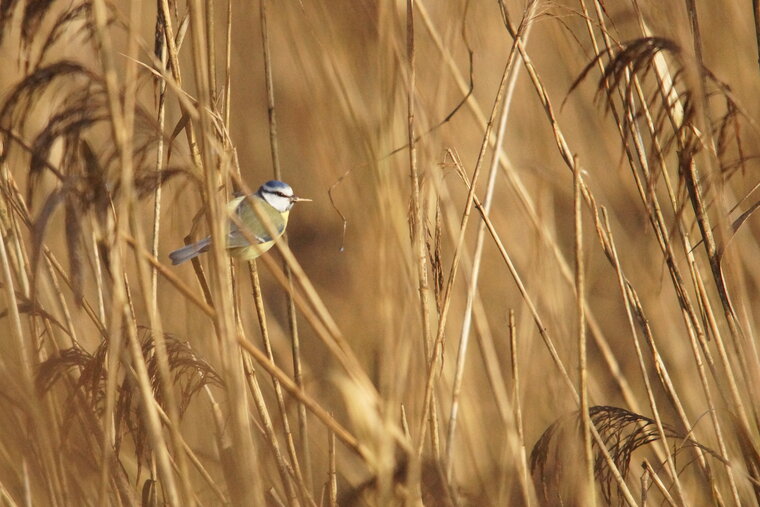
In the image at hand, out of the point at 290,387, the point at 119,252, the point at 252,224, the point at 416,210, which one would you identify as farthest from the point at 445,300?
the point at 252,224

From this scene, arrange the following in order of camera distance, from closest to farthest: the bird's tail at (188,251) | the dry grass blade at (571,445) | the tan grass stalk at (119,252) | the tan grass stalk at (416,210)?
the tan grass stalk at (119,252) < the tan grass stalk at (416,210) < the dry grass blade at (571,445) < the bird's tail at (188,251)

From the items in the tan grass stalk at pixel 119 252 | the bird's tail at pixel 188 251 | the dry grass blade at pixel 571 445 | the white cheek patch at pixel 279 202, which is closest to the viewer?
the tan grass stalk at pixel 119 252

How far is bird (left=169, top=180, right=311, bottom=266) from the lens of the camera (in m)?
1.15

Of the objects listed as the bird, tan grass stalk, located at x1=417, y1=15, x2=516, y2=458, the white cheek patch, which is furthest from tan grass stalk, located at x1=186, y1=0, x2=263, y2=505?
the white cheek patch

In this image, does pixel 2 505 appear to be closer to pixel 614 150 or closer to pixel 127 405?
pixel 127 405

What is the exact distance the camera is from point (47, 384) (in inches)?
36.6

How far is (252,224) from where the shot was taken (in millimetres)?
1436

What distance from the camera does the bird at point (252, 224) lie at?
115cm

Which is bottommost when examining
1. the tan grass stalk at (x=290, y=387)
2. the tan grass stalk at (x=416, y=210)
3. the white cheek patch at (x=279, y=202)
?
the tan grass stalk at (x=290, y=387)

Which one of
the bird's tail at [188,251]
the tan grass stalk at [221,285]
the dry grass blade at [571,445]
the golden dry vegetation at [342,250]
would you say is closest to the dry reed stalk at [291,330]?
the golden dry vegetation at [342,250]

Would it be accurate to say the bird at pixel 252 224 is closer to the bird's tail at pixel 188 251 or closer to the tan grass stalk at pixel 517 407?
the bird's tail at pixel 188 251

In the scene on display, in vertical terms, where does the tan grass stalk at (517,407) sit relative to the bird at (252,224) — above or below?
below

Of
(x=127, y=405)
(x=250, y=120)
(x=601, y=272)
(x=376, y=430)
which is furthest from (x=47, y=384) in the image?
(x=601, y=272)

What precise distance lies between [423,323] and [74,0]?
60cm
